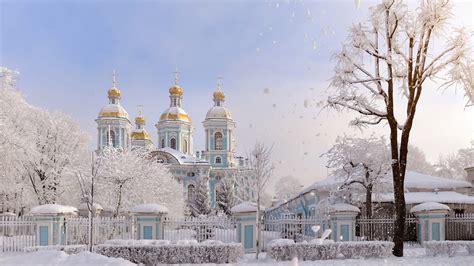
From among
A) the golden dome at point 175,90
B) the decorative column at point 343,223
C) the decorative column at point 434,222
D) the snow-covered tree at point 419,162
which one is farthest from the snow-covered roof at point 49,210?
the golden dome at point 175,90

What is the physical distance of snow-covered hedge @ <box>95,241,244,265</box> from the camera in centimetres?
1512

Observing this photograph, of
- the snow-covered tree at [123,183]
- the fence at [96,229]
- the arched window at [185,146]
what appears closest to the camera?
the fence at [96,229]

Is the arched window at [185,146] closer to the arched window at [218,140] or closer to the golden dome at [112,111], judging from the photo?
the arched window at [218,140]

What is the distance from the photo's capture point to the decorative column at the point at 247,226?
17.9 meters

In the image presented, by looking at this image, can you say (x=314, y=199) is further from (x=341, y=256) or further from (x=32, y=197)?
(x=32, y=197)

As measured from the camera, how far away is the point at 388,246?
16.2m

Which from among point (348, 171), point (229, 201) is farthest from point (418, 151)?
point (348, 171)

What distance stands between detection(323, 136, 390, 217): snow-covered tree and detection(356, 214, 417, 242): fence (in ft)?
2.96

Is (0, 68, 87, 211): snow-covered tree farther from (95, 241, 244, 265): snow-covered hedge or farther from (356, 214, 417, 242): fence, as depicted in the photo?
(356, 214, 417, 242): fence

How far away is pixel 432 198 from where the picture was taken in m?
25.7

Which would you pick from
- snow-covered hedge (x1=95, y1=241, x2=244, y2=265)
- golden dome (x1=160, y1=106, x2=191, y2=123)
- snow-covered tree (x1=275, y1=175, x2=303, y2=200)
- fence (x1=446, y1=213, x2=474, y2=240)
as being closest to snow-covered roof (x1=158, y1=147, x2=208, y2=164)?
golden dome (x1=160, y1=106, x2=191, y2=123)

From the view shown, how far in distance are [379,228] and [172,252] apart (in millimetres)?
10998

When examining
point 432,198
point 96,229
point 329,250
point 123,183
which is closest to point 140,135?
point 123,183

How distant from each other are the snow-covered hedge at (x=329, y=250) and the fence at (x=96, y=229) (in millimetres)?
6496
